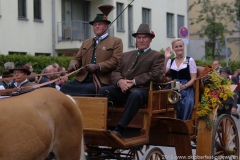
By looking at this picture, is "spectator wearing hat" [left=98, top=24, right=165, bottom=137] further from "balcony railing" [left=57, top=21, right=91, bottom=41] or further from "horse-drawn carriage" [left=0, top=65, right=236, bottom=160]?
"balcony railing" [left=57, top=21, right=91, bottom=41]

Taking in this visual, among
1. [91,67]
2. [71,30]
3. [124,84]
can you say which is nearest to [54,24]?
[71,30]

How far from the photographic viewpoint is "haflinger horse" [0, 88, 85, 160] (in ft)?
16.4

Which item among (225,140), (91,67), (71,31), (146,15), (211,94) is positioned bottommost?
(225,140)

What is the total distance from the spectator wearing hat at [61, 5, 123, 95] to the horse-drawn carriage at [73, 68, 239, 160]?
1.36 ft

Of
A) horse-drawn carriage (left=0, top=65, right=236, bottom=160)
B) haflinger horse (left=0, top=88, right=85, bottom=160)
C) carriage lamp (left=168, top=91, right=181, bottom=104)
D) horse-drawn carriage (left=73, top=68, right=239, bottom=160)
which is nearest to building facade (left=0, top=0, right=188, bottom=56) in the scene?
horse-drawn carriage (left=73, top=68, right=239, bottom=160)

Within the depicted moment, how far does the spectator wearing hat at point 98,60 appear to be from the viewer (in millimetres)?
7051

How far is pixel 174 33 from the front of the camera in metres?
35.0

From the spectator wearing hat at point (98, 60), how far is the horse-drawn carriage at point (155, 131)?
41 cm

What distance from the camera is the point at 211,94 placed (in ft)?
26.4

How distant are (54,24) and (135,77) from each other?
18593 mm

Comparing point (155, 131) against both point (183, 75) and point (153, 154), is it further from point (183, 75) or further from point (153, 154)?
point (183, 75)

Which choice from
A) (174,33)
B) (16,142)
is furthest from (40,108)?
(174,33)

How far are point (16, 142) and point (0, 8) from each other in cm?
1782

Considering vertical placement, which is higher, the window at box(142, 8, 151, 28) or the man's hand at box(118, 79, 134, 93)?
the window at box(142, 8, 151, 28)
